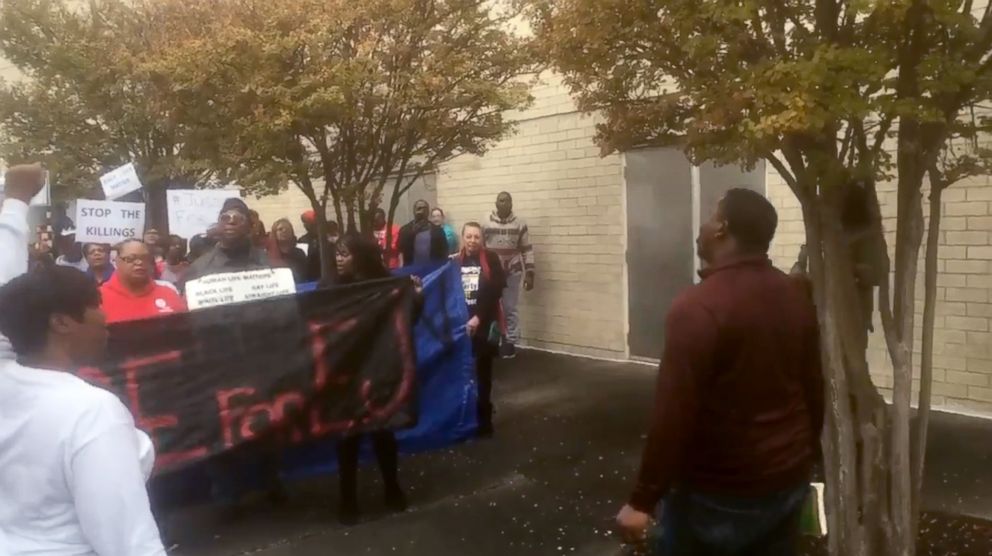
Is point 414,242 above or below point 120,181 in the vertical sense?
below

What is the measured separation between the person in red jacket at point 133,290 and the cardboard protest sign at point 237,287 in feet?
0.66

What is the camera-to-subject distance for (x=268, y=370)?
18.5ft

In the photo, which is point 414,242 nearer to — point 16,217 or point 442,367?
point 442,367

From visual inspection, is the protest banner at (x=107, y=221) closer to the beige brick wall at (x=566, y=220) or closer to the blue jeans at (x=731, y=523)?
the beige brick wall at (x=566, y=220)

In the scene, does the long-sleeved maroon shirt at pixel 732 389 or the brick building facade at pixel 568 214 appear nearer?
A: the long-sleeved maroon shirt at pixel 732 389

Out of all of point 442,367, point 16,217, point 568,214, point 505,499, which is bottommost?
point 505,499

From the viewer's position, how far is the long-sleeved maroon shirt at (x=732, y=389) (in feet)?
8.89

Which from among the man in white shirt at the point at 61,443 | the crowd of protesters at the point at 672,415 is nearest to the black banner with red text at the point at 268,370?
the crowd of protesters at the point at 672,415

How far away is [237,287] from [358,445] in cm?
124

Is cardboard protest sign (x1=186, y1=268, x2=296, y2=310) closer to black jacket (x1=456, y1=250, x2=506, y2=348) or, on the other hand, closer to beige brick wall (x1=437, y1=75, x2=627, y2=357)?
black jacket (x1=456, y1=250, x2=506, y2=348)

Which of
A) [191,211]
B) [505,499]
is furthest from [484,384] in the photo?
[191,211]

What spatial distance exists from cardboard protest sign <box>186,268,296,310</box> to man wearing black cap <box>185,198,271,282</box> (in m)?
0.12

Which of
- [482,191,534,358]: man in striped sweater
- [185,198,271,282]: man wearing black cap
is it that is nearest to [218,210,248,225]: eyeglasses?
[185,198,271,282]: man wearing black cap

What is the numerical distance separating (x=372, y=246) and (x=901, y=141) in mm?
3352
